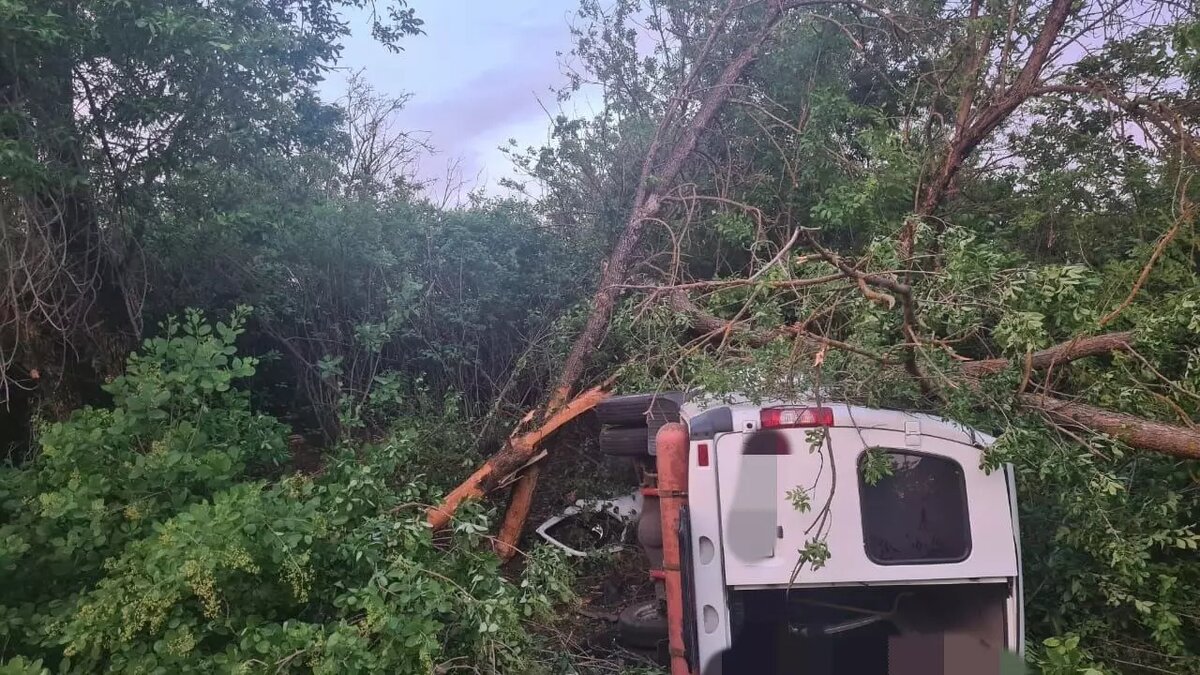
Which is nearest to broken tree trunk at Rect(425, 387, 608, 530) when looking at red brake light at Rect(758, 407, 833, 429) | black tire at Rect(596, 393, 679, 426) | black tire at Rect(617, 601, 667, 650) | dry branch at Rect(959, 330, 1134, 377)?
black tire at Rect(596, 393, 679, 426)

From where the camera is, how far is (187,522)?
11.9ft

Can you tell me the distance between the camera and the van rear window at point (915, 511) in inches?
129

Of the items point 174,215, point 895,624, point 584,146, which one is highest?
point 584,146

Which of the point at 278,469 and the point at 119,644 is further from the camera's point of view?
the point at 278,469

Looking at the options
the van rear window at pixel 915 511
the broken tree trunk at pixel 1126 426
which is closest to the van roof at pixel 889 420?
the van rear window at pixel 915 511

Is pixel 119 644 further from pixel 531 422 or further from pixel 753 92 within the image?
pixel 753 92

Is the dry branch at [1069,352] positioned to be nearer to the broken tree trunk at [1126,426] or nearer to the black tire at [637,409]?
the broken tree trunk at [1126,426]

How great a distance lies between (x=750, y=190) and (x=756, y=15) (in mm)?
1497


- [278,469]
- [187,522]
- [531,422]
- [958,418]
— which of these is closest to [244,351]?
[278,469]

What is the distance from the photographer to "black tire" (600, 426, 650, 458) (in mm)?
4508

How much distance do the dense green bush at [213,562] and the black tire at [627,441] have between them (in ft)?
2.43

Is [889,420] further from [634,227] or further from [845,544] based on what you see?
[634,227]

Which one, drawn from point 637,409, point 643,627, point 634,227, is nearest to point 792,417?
point 637,409

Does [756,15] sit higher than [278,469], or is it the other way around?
[756,15]
